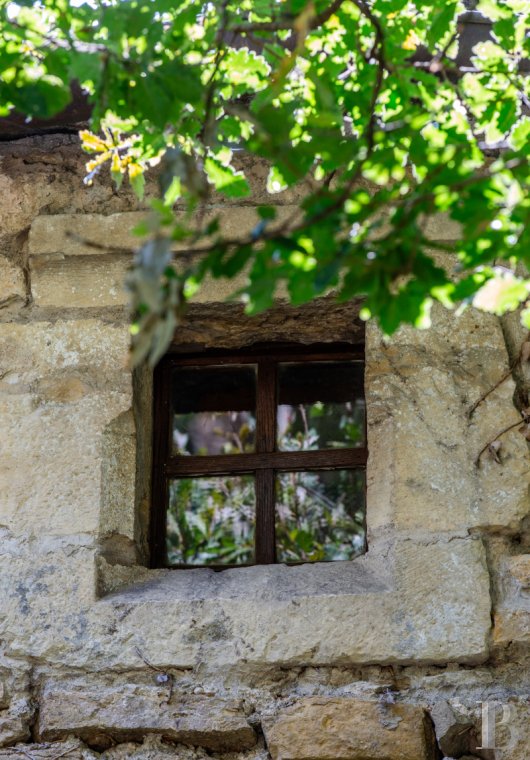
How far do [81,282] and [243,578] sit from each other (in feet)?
2.75

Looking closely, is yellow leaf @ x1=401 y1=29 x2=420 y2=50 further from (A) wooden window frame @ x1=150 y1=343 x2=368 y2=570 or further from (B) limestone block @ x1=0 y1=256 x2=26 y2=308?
(B) limestone block @ x1=0 y1=256 x2=26 y2=308

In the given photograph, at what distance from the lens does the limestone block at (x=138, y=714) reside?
7.37ft

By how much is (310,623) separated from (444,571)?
313 mm

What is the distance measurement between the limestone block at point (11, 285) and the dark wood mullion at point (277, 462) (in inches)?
23.2

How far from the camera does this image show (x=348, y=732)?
2195mm

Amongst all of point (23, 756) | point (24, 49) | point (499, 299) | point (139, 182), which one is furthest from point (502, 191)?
point (23, 756)

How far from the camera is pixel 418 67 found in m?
2.48

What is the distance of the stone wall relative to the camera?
88.7 inches

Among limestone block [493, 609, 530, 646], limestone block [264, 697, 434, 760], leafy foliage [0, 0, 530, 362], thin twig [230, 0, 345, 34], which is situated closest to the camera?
leafy foliage [0, 0, 530, 362]

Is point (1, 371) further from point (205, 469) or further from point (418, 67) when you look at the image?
point (418, 67)

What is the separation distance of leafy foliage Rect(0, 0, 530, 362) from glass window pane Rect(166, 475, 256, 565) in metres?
2.81

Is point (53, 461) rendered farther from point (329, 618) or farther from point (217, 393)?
point (217, 393)

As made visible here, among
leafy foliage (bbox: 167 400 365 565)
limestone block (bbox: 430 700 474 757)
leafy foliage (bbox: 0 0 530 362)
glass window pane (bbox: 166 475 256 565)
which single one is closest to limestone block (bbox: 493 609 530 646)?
limestone block (bbox: 430 700 474 757)

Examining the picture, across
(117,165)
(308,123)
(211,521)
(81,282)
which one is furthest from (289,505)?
(308,123)
